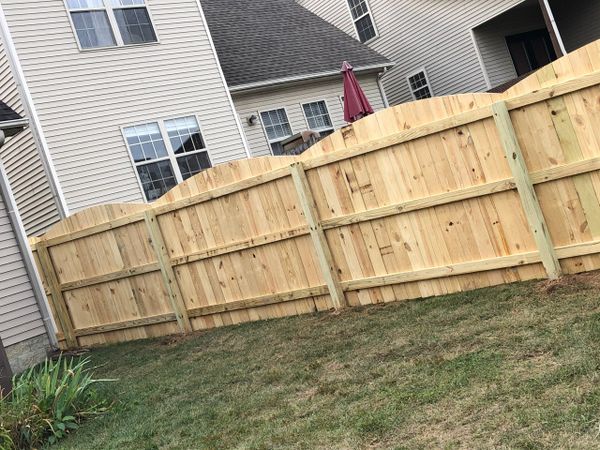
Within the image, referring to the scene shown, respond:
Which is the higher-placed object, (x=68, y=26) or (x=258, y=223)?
(x=68, y=26)

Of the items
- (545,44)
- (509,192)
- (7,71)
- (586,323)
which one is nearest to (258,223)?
(509,192)

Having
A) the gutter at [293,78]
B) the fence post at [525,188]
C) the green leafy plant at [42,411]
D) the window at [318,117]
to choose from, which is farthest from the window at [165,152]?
the fence post at [525,188]

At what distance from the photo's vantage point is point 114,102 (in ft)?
42.2

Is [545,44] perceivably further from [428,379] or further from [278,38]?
[428,379]

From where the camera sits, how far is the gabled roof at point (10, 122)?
963 cm

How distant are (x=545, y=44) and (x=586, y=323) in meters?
17.8

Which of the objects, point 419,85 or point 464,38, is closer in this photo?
point 464,38

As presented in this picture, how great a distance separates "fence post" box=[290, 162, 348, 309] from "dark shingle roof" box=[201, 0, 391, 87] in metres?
9.18

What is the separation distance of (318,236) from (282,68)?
10750 mm

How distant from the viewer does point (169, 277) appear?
871 centimetres

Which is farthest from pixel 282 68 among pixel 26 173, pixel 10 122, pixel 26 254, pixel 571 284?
pixel 571 284

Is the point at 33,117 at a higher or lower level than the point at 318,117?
higher

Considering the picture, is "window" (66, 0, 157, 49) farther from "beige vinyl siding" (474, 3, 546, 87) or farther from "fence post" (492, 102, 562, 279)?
A: "fence post" (492, 102, 562, 279)

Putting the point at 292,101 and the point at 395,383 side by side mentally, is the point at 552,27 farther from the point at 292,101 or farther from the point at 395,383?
the point at 395,383
